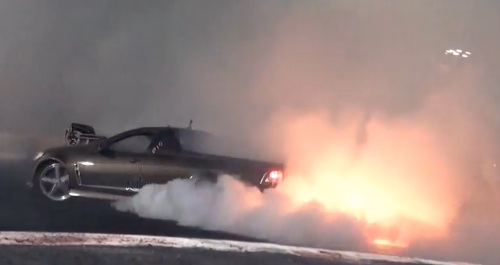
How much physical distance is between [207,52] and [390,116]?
7.18m

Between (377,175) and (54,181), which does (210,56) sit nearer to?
(377,175)

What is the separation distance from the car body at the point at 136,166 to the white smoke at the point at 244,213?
0.58 feet

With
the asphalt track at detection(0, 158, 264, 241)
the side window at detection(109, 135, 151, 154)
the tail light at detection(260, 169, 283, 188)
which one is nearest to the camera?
the asphalt track at detection(0, 158, 264, 241)

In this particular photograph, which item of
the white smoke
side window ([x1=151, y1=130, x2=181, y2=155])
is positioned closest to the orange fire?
the white smoke

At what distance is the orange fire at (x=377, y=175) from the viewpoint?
9.98 m

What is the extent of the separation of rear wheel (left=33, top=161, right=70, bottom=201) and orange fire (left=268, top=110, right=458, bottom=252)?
2.96m

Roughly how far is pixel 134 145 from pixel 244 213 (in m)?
2.24

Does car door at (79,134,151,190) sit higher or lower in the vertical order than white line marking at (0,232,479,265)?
higher

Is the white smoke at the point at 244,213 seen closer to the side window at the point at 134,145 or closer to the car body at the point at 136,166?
the car body at the point at 136,166

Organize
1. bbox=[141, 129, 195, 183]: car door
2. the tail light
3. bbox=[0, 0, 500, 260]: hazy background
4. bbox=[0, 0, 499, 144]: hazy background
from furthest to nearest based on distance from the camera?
bbox=[0, 0, 499, 144]: hazy background → bbox=[0, 0, 500, 260]: hazy background → bbox=[141, 129, 195, 183]: car door → the tail light

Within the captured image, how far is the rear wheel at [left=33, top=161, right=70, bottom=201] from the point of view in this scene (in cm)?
1109

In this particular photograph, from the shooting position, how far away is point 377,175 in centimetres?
1183

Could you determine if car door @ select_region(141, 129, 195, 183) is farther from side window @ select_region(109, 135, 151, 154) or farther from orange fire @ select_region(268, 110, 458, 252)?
orange fire @ select_region(268, 110, 458, 252)

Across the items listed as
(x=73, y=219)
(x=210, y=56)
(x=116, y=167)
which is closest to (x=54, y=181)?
(x=116, y=167)
